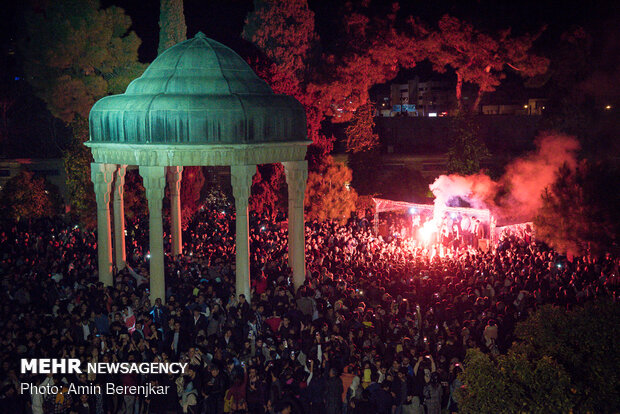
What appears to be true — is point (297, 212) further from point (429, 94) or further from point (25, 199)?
point (429, 94)

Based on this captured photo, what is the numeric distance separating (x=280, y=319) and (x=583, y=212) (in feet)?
44.3

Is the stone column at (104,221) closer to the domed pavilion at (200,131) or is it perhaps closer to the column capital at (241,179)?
the domed pavilion at (200,131)

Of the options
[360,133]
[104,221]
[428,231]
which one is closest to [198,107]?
[104,221]

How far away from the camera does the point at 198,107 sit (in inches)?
758

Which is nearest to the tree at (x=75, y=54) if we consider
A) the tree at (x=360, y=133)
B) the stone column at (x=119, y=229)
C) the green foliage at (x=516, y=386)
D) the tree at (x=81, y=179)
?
the tree at (x=81, y=179)

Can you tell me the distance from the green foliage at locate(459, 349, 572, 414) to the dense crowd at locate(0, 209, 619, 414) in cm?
66

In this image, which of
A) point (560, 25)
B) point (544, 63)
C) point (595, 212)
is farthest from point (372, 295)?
point (560, 25)

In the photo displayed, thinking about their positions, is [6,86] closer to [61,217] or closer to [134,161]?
[61,217]

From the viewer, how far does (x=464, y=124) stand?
132 ft

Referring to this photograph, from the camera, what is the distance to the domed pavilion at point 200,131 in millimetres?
19297

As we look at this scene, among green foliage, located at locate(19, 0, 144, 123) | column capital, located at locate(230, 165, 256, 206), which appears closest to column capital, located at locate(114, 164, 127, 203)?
column capital, located at locate(230, 165, 256, 206)

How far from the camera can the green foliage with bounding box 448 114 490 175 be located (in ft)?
130

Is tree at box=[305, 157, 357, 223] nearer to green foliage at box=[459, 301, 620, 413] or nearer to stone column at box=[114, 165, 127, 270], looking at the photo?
stone column at box=[114, 165, 127, 270]

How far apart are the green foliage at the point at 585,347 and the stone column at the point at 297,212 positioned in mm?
9845
